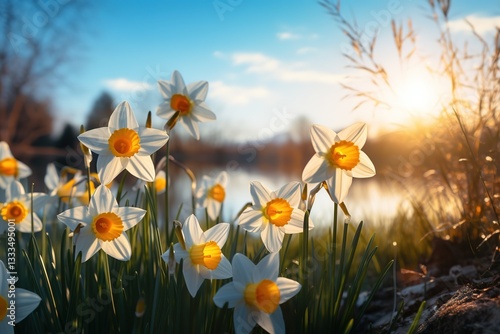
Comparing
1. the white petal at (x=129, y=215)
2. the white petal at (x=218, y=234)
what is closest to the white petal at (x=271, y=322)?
the white petal at (x=218, y=234)

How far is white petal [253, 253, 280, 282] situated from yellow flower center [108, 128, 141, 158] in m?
0.49

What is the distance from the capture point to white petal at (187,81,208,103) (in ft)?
5.51

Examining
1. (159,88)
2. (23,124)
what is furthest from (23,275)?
(23,124)

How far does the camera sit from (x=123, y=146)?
1.40m

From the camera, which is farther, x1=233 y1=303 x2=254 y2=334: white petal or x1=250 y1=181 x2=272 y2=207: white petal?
x1=250 y1=181 x2=272 y2=207: white petal

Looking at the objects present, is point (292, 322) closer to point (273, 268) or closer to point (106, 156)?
point (273, 268)

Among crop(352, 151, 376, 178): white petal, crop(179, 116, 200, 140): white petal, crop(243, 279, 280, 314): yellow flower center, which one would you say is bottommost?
crop(243, 279, 280, 314): yellow flower center

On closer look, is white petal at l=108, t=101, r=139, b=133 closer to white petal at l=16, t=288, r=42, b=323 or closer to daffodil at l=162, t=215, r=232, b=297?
daffodil at l=162, t=215, r=232, b=297

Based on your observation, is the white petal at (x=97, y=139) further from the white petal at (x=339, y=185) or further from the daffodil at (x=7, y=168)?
the daffodil at (x=7, y=168)

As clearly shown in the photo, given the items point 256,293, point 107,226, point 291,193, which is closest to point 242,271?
point 256,293

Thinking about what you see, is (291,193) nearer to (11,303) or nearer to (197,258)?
(197,258)

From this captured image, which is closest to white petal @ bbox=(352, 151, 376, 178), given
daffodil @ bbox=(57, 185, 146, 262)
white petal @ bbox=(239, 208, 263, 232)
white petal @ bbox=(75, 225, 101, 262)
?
white petal @ bbox=(239, 208, 263, 232)

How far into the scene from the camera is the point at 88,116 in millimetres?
24859

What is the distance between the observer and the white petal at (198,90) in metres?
1.68
